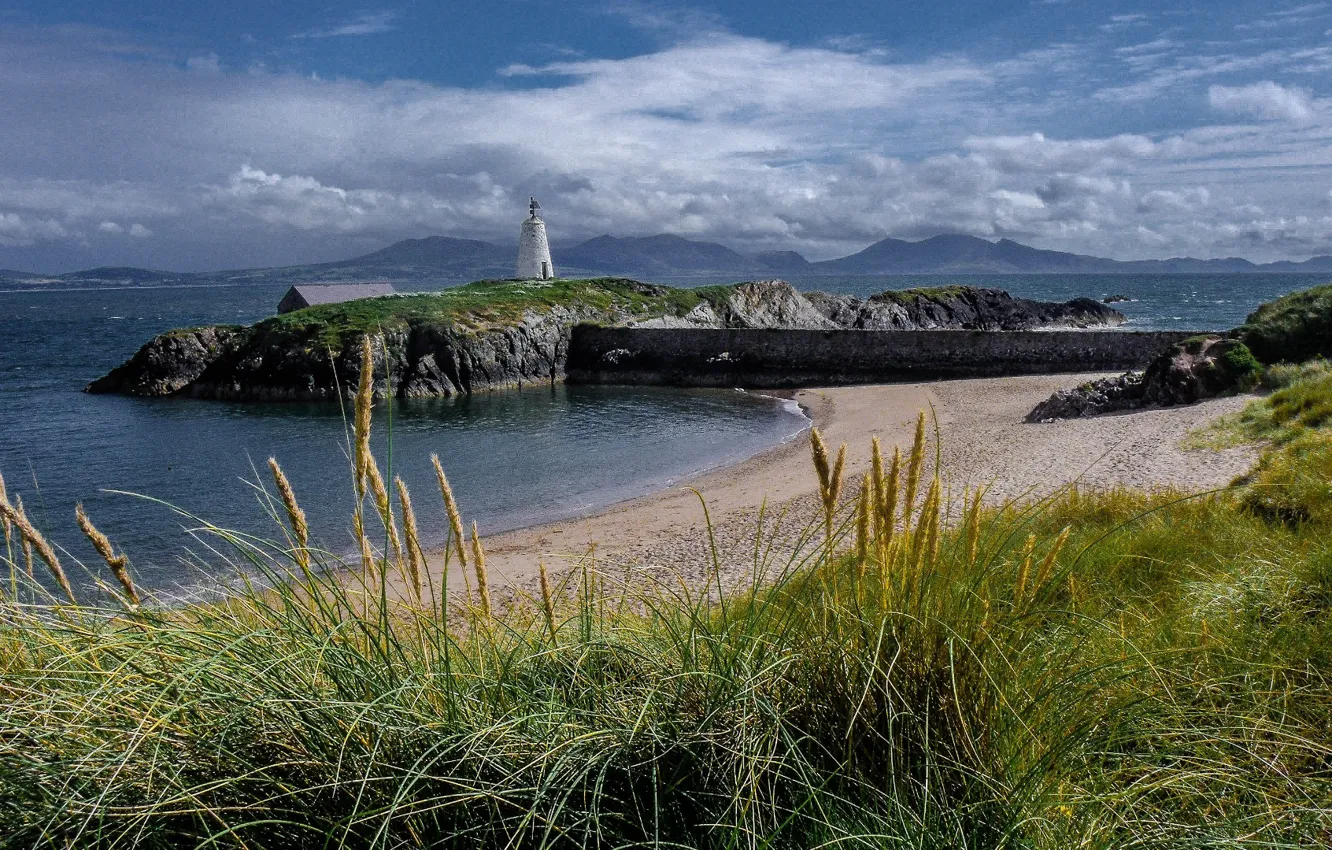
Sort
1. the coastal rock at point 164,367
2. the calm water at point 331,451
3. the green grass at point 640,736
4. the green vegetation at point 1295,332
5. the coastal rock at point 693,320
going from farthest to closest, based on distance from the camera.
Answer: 1. the coastal rock at point 693,320
2. the coastal rock at point 164,367
3. the green vegetation at point 1295,332
4. the calm water at point 331,451
5. the green grass at point 640,736

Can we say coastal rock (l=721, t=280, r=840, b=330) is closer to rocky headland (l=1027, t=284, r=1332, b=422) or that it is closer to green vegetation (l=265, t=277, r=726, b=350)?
green vegetation (l=265, t=277, r=726, b=350)

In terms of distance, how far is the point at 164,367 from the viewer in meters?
40.8

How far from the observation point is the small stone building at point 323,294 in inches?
2152

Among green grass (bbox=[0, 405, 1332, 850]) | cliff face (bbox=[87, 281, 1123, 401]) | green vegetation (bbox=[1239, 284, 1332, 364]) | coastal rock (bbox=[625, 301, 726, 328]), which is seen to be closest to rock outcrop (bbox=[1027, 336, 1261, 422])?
green vegetation (bbox=[1239, 284, 1332, 364])

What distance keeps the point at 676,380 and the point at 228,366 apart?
67.7ft

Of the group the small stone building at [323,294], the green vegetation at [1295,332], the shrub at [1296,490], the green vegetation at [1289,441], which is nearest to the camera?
the shrub at [1296,490]

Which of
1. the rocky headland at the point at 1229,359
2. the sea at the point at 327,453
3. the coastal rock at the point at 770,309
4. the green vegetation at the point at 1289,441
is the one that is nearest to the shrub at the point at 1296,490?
the green vegetation at the point at 1289,441

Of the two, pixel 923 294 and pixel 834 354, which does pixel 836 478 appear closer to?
pixel 834 354

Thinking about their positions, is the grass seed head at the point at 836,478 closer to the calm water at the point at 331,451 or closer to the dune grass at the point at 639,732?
the dune grass at the point at 639,732

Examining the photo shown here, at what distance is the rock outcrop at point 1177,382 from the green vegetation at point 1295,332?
716mm

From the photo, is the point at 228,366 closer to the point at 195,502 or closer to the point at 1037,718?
the point at 195,502

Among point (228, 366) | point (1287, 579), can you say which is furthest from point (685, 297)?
point (1287, 579)

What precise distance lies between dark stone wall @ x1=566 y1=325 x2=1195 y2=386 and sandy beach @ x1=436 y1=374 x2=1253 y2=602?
40.4ft

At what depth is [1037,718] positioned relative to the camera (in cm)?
232
